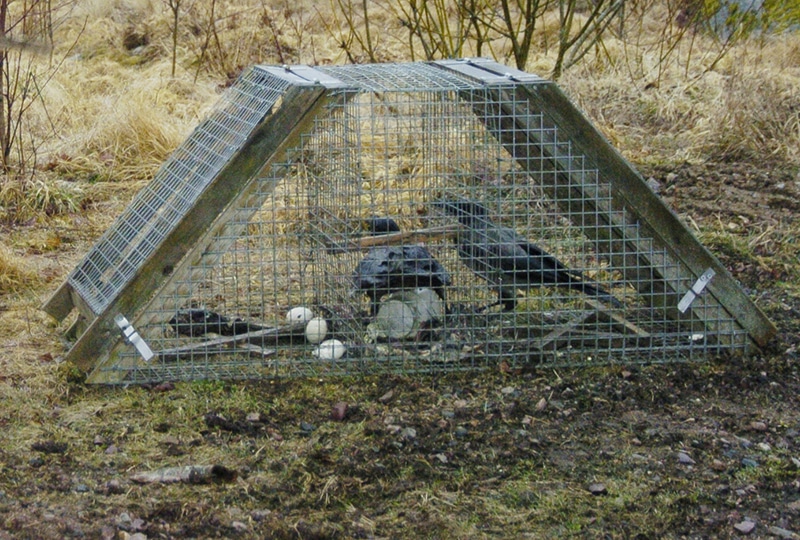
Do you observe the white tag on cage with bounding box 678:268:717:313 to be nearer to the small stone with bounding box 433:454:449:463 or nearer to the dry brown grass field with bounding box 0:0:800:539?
the dry brown grass field with bounding box 0:0:800:539

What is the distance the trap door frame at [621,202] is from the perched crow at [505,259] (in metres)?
0.21

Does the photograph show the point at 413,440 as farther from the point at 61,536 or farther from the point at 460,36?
the point at 460,36

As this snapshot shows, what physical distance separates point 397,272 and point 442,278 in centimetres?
20

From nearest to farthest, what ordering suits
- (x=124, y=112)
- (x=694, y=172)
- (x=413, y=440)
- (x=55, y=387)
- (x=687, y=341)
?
(x=413, y=440) → (x=55, y=387) → (x=687, y=341) → (x=694, y=172) → (x=124, y=112)

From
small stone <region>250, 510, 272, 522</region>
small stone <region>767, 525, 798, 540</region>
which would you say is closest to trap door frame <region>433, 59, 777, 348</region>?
small stone <region>767, 525, 798, 540</region>

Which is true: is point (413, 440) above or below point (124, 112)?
below

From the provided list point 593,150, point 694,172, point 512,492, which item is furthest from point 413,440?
point 694,172

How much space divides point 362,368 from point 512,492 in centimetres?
110

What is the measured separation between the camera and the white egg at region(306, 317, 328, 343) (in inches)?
175

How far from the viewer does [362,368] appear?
4203mm

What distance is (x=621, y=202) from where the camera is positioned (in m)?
4.14

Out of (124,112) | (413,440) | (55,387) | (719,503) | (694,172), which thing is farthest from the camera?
(124,112)

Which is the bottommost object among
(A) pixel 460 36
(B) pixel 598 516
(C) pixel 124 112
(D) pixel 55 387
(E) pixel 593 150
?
(B) pixel 598 516

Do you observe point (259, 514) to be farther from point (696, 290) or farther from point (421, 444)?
point (696, 290)
